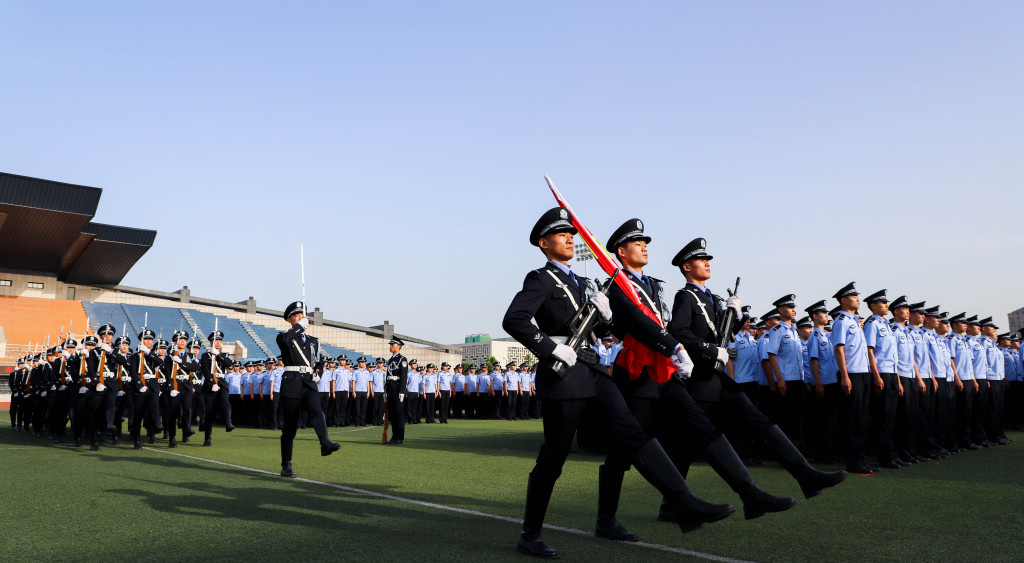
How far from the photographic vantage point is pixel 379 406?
2459 centimetres

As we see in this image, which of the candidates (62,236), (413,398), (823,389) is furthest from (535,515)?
(62,236)

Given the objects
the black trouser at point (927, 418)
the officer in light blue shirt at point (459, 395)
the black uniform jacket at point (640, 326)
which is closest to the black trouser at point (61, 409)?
the black uniform jacket at point (640, 326)

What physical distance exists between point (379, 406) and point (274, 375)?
3.67m

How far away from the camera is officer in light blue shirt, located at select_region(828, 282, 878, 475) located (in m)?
8.60

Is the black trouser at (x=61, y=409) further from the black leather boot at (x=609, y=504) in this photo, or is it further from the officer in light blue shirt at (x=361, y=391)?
the black leather boot at (x=609, y=504)

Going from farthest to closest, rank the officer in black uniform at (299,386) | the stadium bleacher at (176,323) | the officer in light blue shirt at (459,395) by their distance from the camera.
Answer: the stadium bleacher at (176,323) < the officer in light blue shirt at (459,395) < the officer in black uniform at (299,386)

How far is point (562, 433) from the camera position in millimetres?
4453

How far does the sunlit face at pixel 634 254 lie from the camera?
525 cm

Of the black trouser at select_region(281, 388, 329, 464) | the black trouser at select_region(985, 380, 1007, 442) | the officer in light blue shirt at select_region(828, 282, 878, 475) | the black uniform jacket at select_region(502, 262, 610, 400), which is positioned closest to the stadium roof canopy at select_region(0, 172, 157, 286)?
the black trouser at select_region(281, 388, 329, 464)

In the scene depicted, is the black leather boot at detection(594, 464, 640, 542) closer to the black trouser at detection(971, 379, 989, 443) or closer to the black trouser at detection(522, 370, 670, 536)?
the black trouser at detection(522, 370, 670, 536)

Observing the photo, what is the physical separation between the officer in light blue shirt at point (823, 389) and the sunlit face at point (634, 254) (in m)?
5.32

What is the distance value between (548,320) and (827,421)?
630 cm

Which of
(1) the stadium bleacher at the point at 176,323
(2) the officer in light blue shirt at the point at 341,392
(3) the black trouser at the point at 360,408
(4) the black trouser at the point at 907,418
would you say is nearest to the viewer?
(4) the black trouser at the point at 907,418

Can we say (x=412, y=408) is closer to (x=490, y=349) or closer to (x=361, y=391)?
(x=361, y=391)
